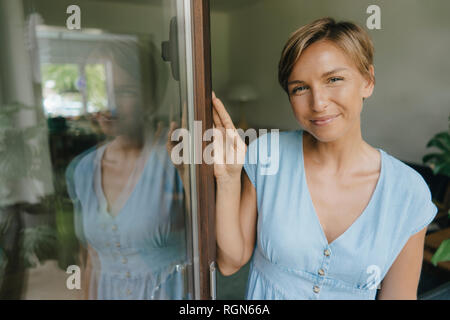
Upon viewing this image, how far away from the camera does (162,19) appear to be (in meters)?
1.03

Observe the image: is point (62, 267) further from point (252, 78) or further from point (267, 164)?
point (252, 78)

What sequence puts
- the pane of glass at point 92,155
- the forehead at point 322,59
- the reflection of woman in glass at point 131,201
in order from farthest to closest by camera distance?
1. the reflection of woman in glass at point 131,201
2. the pane of glass at point 92,155
3. the forehead at point 322,59

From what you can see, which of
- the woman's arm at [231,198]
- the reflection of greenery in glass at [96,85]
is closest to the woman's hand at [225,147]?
the woman's arm at [231,198]

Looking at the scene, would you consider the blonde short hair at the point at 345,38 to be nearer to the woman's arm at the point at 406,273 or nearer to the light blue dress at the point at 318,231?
the light blue dress at the point at 318,231

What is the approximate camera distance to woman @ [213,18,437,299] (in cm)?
88

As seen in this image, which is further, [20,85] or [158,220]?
[158,220]

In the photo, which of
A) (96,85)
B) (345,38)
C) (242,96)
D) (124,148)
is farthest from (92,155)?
(345,38)

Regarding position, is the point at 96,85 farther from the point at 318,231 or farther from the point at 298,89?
the point at 318,231

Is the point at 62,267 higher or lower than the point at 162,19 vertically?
lower

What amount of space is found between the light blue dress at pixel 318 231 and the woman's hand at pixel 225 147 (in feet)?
0.12

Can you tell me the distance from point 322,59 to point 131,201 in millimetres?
745

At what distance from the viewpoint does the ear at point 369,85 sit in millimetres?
875
